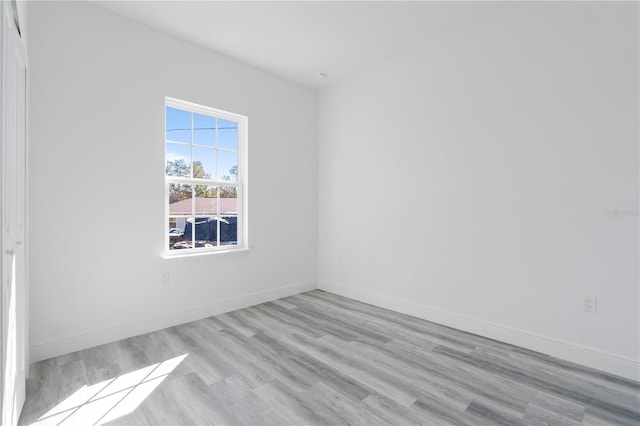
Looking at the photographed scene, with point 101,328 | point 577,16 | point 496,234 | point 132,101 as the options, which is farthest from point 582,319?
point 132,101

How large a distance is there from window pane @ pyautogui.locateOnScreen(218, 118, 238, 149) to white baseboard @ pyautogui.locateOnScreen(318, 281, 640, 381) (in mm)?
2450

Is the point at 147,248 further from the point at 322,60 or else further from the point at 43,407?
the point at 322,60

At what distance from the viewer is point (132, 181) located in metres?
2.94

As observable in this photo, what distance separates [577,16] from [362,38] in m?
1.76

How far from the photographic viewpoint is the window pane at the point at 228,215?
3.73 metres

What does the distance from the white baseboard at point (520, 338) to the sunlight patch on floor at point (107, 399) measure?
2.36 metres

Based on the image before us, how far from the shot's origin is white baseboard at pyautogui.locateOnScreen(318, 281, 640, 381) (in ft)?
7.49

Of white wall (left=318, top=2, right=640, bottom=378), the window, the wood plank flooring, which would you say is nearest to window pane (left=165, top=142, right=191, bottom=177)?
the window

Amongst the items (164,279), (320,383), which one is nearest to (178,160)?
(164,279)

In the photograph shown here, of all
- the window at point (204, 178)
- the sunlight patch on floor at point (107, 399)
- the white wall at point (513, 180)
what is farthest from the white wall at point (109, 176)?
the white wall at point (513, 180)

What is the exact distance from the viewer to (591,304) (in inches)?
95.0

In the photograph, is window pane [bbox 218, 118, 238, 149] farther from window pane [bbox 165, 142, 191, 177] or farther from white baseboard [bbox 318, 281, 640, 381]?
white baseboard [bbox 318, 281, 640, 381]

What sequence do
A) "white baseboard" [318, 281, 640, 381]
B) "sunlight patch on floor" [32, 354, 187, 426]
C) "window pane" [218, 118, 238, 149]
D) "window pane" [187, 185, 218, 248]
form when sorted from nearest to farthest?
"sunlight patch on floor" [32, 354, 187, 426] < "white baseboard" [318, 281, 640, 381] < "window pane" [187, 185, 218, 248] < "window pane" [218, 118, 238, 149]

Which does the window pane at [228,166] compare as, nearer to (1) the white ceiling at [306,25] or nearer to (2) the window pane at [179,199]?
(2) the window pane at [179,199]
